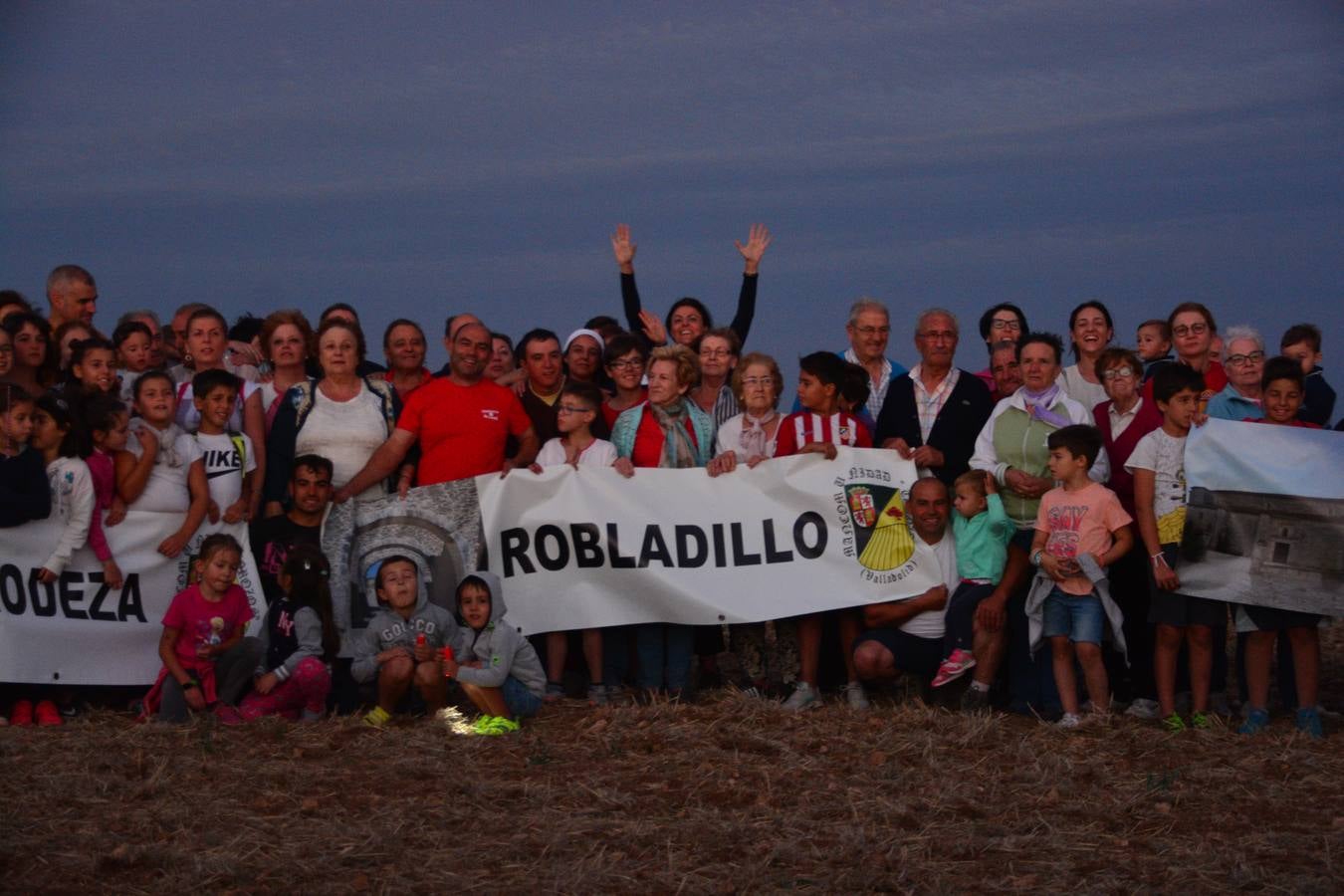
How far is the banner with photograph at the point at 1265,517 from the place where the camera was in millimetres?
8234

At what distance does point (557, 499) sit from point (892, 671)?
225cm

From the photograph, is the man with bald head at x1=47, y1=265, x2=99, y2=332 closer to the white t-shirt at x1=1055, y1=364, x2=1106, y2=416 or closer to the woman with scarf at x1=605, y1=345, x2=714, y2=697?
the woman with scarf at x1=605, y1=345, x2=714, y2=697

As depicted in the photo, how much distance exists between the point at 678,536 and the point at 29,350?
4.07m

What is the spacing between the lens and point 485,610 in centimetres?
877

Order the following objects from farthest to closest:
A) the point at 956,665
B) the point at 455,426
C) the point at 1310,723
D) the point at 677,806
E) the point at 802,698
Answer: the point at 455,426
the point at 802,698
the point at 956,665
the point at 1310,723
the point at 677,806

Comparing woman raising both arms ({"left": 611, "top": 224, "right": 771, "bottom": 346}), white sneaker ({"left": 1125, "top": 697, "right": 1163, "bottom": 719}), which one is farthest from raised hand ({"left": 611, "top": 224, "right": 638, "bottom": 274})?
white sneaker ({"left": 1125, "top": 697, "right": 1163, "bottom": 719})

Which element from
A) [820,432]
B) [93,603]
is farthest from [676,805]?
[93,603]

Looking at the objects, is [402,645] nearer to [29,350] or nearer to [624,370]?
[624,370]

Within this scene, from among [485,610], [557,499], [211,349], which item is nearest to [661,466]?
[557,499]

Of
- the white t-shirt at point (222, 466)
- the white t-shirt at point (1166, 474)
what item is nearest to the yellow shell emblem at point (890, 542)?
the white t-shirt at point (1166, 474)

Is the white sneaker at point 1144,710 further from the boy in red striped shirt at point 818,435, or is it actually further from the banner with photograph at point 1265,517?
the boy in red striped shirt at point 818,435

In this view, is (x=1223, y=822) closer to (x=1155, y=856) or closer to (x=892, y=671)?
(x=1155, y=856)

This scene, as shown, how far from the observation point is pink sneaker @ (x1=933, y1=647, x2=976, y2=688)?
895 centimetres

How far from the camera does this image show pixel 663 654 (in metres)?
9.58
